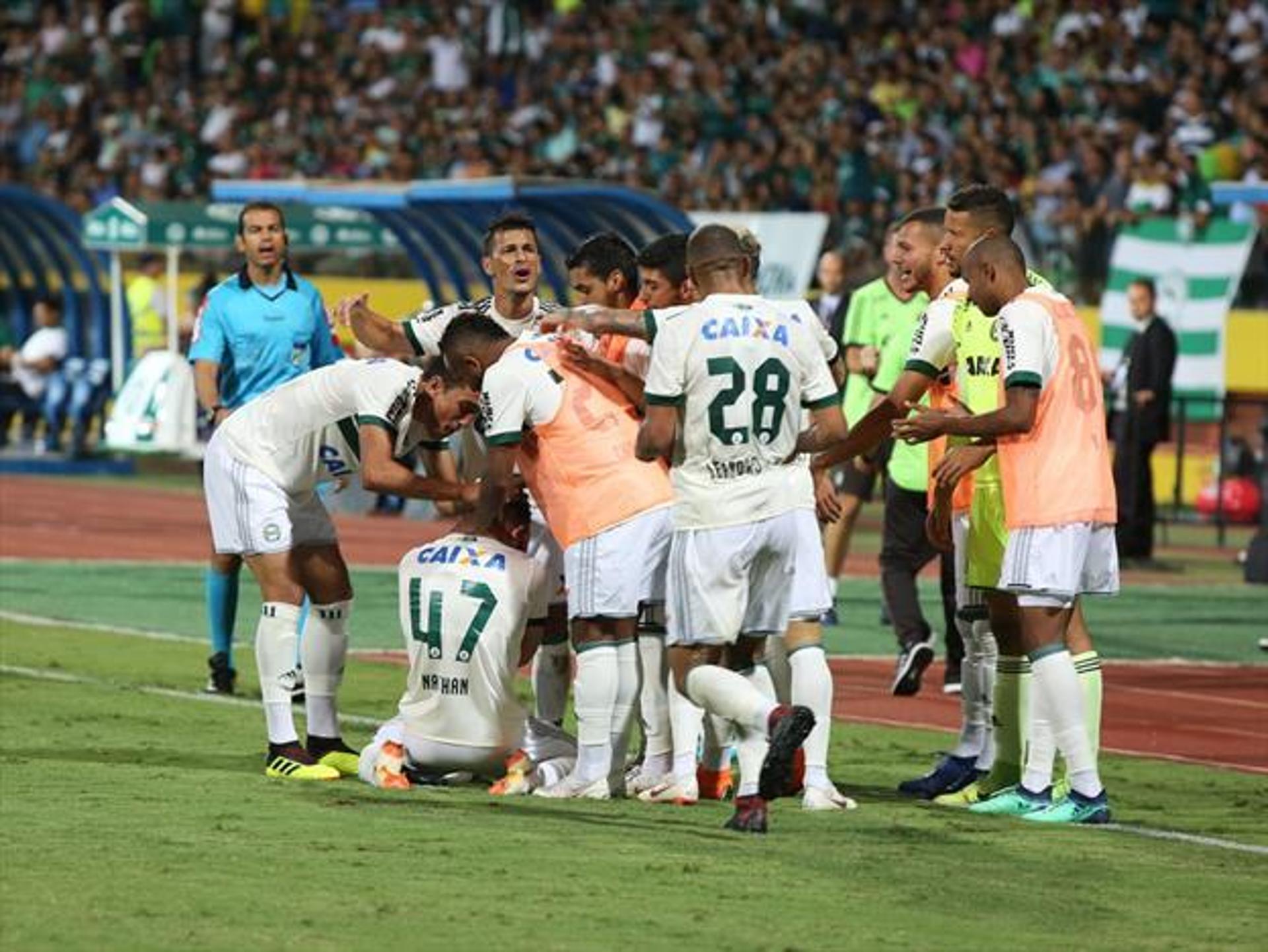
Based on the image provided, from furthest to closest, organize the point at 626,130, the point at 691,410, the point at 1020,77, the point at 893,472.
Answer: the point at 626,130, the point at 1020,77, the point at 893,472, the point at 691,410

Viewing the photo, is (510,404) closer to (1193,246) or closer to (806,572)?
(806,572)

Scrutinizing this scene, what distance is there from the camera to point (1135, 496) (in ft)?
80.6

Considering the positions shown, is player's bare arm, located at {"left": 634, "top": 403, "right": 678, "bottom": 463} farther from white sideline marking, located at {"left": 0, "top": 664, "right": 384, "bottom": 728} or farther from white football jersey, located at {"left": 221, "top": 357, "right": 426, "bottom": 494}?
white sideline marking, located at {"left": 0, "top": 664, "right": 384, "bottom": 728}

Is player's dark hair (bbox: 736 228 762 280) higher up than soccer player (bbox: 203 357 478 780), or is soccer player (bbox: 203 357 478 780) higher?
player's dark hair (bbox: 736 228 762 280)

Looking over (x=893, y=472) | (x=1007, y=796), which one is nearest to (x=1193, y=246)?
(x=893, y=472)

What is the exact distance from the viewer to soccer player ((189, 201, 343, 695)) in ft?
48.9

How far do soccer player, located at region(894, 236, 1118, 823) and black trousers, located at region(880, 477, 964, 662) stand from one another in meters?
4.39

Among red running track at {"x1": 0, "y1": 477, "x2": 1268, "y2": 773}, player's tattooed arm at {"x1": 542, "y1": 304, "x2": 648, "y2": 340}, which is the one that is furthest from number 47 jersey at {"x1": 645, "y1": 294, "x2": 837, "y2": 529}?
red running track at {"x1": 0, "y1": 477, "x2": 1268, "y2": 773}

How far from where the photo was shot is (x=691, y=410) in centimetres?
1073

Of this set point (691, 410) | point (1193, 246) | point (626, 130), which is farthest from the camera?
point (626, 130)

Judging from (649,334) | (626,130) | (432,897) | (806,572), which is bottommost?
(432,897)

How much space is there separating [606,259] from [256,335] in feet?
11.9

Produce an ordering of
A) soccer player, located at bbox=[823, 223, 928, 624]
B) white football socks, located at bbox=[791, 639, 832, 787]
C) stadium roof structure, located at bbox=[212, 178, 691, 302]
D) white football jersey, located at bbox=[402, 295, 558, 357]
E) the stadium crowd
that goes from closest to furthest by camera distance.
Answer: white football socks, located at bbox=[791, 639, 832, 787]
white football jersey, located at bbox=[402, 295, 558, 357]
soccer player, located at bbox=[823, 223, 928, 624]
stadium roof structure, located at bbox=[212, 178, 691, 302]
the stadium crowd

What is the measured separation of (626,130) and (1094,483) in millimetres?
26120
